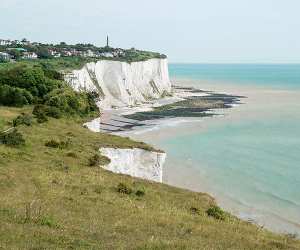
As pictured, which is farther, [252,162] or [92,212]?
[252,162]

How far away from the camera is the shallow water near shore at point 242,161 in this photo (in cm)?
3653

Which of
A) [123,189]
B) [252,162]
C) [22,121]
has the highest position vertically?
[22,121]

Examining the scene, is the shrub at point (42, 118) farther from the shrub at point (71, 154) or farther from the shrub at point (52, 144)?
the shrub at point (71, 154)

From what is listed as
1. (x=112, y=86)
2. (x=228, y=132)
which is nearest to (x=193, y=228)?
(x=228, y=132)

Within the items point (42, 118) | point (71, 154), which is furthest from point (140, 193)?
point (42, 118)

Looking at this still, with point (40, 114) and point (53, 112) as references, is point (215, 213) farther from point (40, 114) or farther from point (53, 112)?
point (53, 112)

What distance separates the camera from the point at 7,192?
783 inches

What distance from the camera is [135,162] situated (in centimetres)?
3434

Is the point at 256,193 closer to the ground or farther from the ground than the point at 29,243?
closer to the ground

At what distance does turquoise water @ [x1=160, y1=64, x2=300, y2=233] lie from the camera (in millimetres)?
36938

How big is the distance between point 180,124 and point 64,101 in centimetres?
3505

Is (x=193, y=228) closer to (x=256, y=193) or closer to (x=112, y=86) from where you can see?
(x=256, y=193)

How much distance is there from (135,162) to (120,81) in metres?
68.9

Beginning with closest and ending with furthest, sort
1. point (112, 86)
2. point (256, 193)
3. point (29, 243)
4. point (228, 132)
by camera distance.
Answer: point (29, 243)
point (256, 193)
point (228, 132)
point (112, 86)
